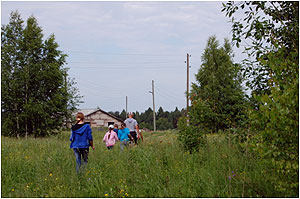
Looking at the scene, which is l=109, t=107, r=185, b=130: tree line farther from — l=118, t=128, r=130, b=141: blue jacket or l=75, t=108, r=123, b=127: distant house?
l=118, t=128, r=130, b=141: blue jacket

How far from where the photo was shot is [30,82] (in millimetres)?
21234

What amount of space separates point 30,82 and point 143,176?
16.3 m

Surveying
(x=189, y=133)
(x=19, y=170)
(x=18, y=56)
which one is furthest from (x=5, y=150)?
(x=18, y=56)

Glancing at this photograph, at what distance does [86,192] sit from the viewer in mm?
6438

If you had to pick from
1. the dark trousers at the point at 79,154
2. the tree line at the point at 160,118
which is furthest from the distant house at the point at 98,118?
the tree line at the point at 160,118

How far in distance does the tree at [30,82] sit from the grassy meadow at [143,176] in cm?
1198

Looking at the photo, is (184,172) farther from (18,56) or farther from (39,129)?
(18,56)

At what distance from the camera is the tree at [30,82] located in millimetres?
20531

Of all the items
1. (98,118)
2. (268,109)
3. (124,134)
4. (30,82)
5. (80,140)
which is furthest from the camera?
(98,118)

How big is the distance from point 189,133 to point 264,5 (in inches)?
162

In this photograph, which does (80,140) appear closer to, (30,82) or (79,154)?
→ (79,154)

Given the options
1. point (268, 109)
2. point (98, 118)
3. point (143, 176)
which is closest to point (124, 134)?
point (143, 176)

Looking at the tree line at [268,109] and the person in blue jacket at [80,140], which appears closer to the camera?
the tree line at [268,109]

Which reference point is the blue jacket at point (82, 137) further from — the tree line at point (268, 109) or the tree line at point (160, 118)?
the tree line at point (160, 118)
